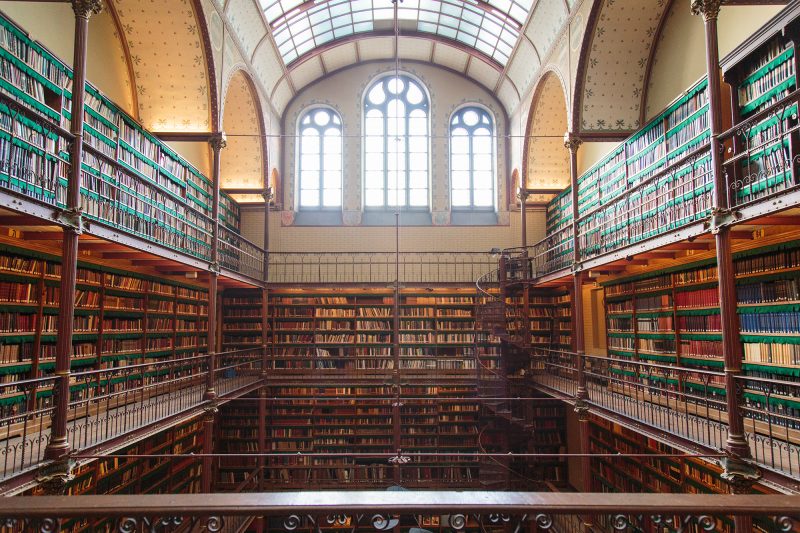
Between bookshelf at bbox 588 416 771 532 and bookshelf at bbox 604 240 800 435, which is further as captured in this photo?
bookshelf at bbox 588 416 771 532

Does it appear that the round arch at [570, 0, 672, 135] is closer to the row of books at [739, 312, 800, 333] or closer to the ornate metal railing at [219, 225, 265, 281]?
the row of books at [739, 312, 800, 333]

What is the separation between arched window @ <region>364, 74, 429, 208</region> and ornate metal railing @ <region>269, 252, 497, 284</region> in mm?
1605

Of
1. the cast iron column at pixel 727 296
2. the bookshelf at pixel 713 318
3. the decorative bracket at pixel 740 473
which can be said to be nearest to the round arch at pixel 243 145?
the bookshelf at pixel 713 318

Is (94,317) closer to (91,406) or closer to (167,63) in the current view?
(91,406)

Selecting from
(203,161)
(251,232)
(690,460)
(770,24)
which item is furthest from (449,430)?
(770,24)

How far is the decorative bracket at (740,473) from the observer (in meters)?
4.45

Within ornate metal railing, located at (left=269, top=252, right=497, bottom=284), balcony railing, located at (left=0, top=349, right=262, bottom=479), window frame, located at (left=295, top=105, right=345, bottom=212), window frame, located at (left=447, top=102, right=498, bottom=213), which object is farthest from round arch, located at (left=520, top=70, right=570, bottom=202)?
balcony railing, located at (left=0, top=349, right=262, bottom=479)

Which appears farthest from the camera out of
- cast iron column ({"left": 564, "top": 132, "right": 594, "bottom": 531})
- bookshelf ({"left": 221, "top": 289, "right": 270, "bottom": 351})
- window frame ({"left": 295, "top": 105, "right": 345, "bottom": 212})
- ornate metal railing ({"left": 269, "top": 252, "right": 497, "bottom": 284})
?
window frame ({"left": 295, "top": 105, "right": 345, "bottom": 212})

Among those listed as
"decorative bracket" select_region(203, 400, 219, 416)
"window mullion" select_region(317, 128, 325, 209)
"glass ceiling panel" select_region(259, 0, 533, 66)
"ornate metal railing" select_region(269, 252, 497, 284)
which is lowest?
"decorative bracket" select_region(203, 400, 219, 416)

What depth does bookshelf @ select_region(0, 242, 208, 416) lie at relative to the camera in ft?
18.9

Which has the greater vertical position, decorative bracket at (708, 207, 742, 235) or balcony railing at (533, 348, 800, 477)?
decorative bracket at (708, 207, 742, 235)

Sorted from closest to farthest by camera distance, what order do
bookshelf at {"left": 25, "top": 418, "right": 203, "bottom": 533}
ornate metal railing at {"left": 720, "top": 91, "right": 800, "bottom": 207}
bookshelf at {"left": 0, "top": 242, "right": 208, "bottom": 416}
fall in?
ornate metal railing at {"left": 720, "top": 91, "right": 800, "bottom": 207} → bookshelf at {"left": 0, "top": 242, "right": 208, "bottom": 416} → bookshelf at {"left": 25, "top": 418, "right": 203, "bottom": 533}

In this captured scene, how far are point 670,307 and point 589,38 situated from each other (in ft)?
15.2

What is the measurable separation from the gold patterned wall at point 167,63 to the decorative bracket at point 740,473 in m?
8.88
